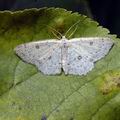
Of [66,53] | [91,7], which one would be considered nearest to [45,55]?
[66,53]

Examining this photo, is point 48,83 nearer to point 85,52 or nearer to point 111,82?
point 111,82

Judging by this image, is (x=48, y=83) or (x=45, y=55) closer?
(x=48, y=83)

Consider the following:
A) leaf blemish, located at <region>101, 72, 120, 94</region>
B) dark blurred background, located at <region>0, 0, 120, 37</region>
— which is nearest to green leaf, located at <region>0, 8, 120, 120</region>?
leaf blemish, located at <region>101, 72, 120, 94</region>

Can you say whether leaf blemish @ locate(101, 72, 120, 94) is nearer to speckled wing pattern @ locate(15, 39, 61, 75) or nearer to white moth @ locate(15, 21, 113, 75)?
white moth @ locate(15, 21, 113, 75)

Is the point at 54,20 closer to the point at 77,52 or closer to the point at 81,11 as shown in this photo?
the point at 81,11

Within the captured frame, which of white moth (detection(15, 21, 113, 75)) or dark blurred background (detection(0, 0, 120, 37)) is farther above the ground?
dark blurred background (detection(0, 0, 120, 37))

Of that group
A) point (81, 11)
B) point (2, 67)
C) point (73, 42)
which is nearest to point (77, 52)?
point (73, 42)

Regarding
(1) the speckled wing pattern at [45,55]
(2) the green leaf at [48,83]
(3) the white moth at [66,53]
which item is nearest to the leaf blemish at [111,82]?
(2) the green leaf at [48,83]
